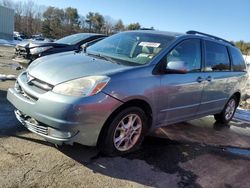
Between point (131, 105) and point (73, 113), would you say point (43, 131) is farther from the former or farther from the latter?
point (131, 105)

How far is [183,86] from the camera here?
4.72 metres

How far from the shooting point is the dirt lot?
3.33 m

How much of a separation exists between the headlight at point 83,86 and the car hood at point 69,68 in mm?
92

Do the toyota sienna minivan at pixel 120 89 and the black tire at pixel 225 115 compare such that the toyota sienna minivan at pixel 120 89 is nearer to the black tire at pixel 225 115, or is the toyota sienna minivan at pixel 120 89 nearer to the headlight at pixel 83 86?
the headlight at pixel 83 86

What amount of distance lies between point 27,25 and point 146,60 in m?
62.9

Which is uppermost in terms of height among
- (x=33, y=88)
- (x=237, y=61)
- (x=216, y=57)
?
(x=216, y=57)

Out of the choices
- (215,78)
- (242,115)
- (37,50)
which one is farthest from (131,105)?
(37,50)

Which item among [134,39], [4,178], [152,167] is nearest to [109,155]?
[152,167]

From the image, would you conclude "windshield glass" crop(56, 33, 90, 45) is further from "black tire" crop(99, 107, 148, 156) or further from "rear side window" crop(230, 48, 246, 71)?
"black tire" crop(99, 107, 148, 156)

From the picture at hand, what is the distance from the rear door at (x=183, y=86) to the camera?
4453 millimetres

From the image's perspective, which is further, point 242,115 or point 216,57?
point 242,115

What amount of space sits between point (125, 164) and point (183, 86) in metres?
1.60

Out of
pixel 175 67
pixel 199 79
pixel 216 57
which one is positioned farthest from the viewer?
pixel 216 57

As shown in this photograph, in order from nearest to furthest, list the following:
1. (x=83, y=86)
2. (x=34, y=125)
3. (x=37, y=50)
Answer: (x=83, y=86)
(x=34, y=125)
(x=37, y=50)
